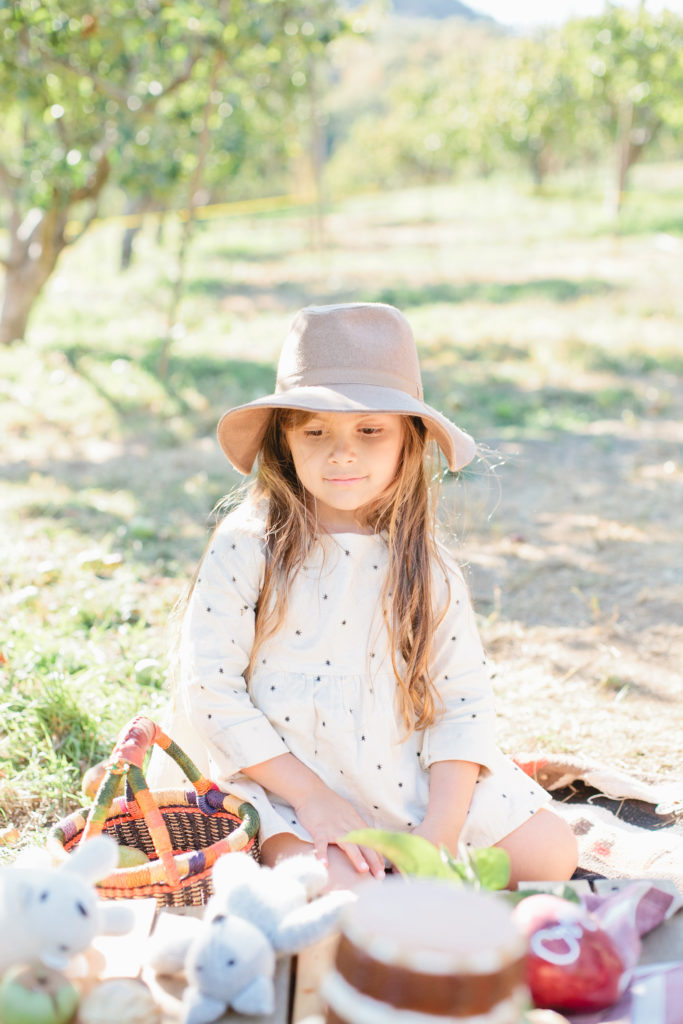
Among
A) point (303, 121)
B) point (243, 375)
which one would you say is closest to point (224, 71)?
point (243, 375)

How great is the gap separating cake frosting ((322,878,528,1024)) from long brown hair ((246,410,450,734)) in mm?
973

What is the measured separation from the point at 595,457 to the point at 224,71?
4.48 m

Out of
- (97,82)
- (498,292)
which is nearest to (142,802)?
(97,82)

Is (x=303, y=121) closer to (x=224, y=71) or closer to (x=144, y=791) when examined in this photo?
(x=224, y=71)

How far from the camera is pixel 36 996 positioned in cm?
117

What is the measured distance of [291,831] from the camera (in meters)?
1.89

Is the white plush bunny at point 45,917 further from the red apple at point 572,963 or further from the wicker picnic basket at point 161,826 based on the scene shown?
the red apple at point 572,963

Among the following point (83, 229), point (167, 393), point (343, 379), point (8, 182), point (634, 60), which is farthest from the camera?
point (634, 60)

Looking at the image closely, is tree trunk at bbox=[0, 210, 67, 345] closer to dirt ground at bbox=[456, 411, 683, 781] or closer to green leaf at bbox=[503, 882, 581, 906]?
dirt ground at bbox=[456, 411, 683, 781]

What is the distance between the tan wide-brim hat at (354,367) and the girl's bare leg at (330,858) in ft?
2.66

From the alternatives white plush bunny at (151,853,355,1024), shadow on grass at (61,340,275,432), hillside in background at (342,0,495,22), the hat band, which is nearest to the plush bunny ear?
white plush bunny at (151,853,355,1024)

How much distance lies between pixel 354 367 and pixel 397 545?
15.3 inches

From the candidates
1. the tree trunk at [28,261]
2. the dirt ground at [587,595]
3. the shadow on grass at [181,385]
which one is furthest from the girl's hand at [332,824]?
the tree trunk at [28,261]

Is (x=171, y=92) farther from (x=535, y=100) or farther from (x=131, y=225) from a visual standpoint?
(x=535, y=100)
